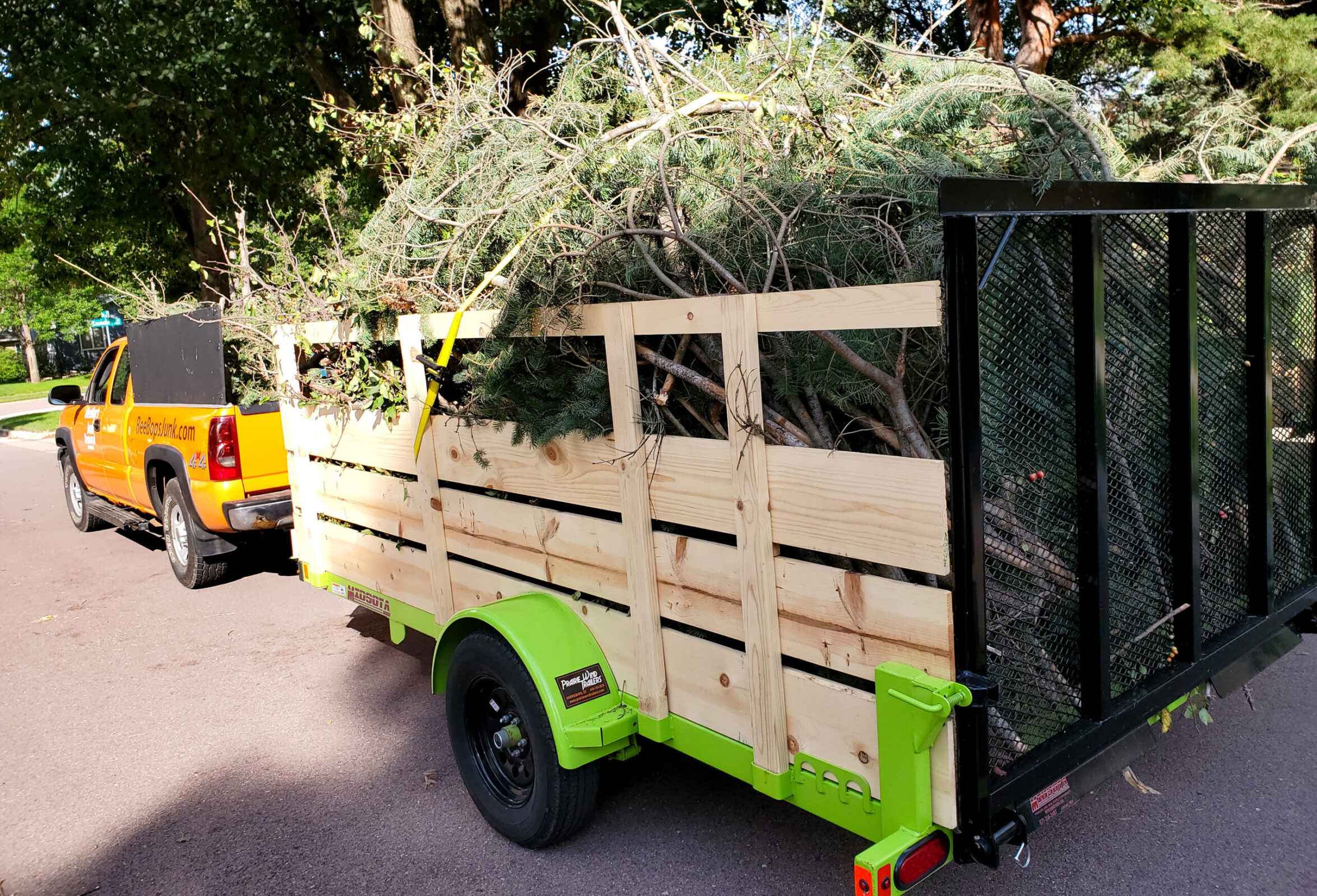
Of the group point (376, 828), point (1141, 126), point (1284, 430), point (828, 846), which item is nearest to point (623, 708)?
point (828, 846)

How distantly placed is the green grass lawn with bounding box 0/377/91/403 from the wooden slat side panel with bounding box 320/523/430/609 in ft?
98.1

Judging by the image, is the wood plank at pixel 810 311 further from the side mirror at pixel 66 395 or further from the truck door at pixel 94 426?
the side mirror at pixel 66 395

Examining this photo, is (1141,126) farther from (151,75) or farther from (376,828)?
(151,75)

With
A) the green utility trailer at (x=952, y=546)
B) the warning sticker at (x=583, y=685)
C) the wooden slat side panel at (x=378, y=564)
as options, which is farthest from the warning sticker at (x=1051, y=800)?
the wooden slat side panel at (x=378, y=564)

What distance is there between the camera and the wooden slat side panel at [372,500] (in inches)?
156

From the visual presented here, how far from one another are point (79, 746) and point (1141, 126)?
5965 millimetres

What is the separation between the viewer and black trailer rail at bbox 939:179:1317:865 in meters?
2.09

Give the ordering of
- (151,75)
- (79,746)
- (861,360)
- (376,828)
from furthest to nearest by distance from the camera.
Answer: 1. (151,75)
2. (79,746)
3. (376,828)
4. (861,360)

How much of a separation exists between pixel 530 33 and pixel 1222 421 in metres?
9.25

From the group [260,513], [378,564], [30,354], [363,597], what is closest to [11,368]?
[30,354]

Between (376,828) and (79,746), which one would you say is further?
(79,746)

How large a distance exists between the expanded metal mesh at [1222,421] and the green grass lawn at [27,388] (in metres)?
33.2

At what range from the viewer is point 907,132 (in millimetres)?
3004

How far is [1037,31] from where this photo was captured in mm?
9180
